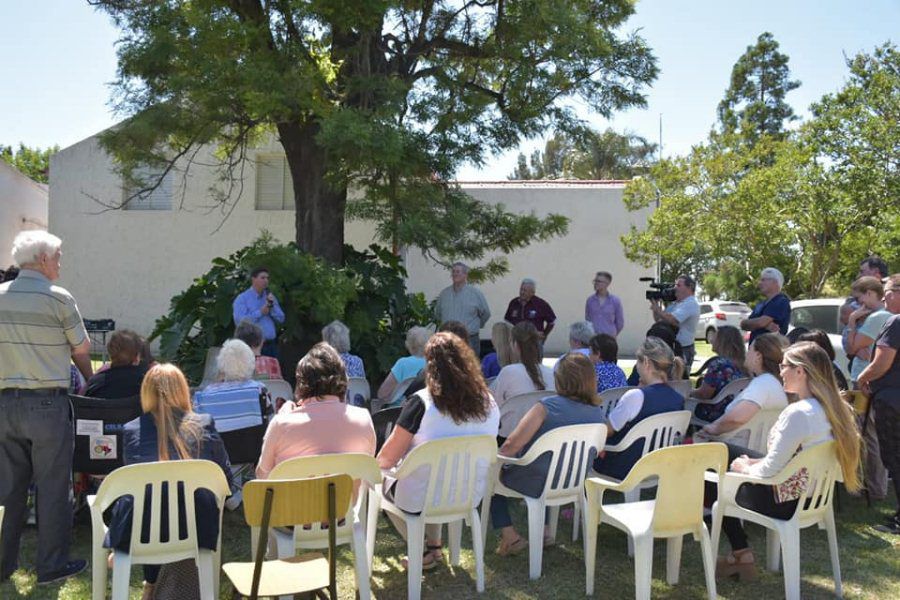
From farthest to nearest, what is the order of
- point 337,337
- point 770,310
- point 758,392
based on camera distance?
point 770,310 < point 337,337 < point 758,392

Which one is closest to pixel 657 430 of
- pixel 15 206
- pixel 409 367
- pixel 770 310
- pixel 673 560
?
pixel 673 560

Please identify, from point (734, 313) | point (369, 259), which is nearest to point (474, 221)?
point (369, 259)

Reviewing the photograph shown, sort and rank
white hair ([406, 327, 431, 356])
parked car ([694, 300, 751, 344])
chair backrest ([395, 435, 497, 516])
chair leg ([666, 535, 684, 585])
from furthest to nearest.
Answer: parked car ([694, 300, 751, 344]), white hair ([406, 327, 431, 356]), chair leg ([666, 535, 684, 585]), chair backrest ([395, 435, 497, 516])

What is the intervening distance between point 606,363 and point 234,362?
101 inches

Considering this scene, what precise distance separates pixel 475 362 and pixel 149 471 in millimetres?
1660

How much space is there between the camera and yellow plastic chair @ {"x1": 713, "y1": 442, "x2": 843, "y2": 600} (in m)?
3.73

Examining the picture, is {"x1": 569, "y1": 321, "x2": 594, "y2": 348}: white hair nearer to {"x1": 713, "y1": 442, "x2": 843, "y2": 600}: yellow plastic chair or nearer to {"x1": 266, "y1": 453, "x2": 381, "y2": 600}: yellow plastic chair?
{"x1": 713, "y1": 442, "x2": 843, "y2": 600}: yellow plastic chair

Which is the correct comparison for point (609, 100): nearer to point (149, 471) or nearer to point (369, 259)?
point (369, 259)

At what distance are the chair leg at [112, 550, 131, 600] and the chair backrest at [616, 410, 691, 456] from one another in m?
2.61

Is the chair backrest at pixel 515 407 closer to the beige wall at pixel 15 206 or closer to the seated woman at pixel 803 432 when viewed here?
the seated woman at pixel 803 432

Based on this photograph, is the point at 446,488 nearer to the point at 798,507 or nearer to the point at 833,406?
the point at 798,507

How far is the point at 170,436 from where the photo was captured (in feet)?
11.1

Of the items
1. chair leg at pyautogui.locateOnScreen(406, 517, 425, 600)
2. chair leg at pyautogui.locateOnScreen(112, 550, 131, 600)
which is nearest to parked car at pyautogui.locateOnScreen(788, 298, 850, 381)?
chair leg at pyautogui.locateOnScreen(406, 517, 425, 600)

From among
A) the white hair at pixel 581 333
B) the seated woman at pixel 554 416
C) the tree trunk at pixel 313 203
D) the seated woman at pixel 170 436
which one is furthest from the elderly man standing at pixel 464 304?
the seated woman at pixel 170 436
